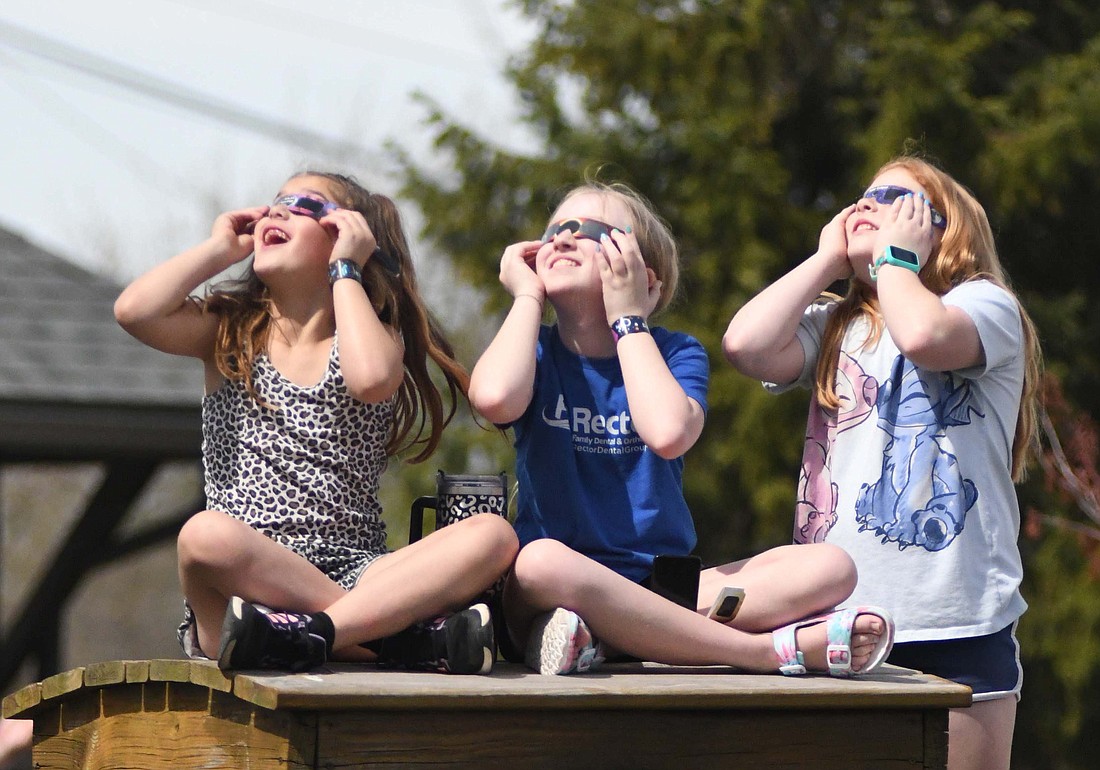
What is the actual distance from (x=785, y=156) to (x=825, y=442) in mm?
5520

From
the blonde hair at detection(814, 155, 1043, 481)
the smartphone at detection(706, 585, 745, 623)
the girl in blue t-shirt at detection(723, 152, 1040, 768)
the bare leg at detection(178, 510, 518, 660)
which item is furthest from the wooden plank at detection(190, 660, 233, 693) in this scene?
the blonde hair at detection(814, 155, 1043, 481)

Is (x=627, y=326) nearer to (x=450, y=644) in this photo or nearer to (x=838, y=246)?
Result: (x=838, y=246)

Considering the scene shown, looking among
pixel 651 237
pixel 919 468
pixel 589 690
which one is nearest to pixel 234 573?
pixel 589 690

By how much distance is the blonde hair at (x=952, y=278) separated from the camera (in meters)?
2.91

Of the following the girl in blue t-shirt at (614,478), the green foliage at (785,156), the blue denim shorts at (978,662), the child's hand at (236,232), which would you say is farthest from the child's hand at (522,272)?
the green foliage at (785,156)

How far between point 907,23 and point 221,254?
5165 millimetres

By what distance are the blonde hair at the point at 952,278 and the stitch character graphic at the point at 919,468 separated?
14 centimetres

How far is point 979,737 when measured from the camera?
2.64 meters

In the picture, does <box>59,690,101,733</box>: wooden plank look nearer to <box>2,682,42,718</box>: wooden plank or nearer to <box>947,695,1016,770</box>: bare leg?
<box>2,682,42,718</box>: wooden plank

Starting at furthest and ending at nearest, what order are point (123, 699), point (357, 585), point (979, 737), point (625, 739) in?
point (979, 737)
point (357, 585)
point (123, 699)
point (625, 739)

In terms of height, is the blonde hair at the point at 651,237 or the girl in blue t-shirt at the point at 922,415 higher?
the blonde hair at the point at 651,237

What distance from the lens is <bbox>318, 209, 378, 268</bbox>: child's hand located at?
2.97m

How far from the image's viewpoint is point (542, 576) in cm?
240

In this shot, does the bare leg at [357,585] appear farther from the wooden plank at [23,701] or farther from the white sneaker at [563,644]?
the wooden plank at [23,701]
